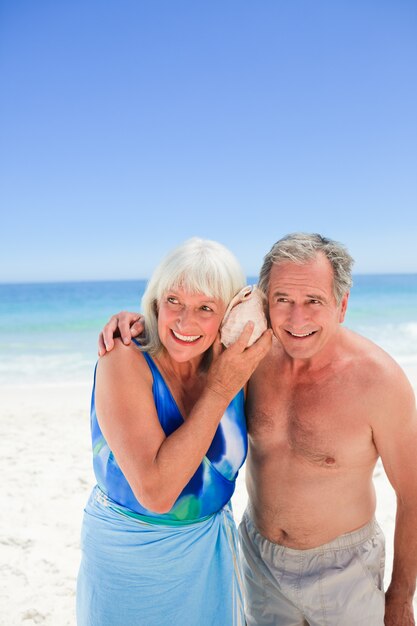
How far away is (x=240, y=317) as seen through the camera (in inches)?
92.0

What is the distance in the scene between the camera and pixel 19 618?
12.4 ft

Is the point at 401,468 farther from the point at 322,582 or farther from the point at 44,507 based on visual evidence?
the point at 44,507

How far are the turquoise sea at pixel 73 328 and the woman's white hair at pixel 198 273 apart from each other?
1134 centimetres

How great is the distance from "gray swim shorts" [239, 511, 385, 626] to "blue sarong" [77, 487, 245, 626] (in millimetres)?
318

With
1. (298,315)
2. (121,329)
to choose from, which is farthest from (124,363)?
(298,315)

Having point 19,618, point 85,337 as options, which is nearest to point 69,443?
point 19,618

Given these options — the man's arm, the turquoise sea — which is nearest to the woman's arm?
the man's arm

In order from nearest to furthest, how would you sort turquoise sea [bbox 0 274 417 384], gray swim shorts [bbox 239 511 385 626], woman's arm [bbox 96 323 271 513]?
woman's arm [bbox 96 323 271 513]
gray swim shorts [bbox 239 511 385 626]
turquoise sea [bbox 0 274 417 384]

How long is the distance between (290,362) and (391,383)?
529mm

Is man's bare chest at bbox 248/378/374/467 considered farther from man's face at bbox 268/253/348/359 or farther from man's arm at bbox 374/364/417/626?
man's face at bbox 268/253/348/359

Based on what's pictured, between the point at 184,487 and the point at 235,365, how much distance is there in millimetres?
553

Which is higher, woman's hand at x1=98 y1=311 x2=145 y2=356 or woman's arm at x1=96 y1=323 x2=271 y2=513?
woman's hand at x1=98 y1=311 x2=145 y2=356

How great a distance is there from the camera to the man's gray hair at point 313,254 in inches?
101

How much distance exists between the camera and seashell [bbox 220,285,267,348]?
7.66 ft
